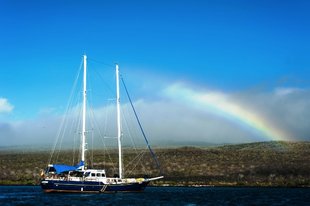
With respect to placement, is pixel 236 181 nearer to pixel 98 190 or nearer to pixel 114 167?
pixel 114 167

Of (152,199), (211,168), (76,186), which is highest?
(211,168)

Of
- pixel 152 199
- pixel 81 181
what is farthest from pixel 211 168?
pixel 152 199

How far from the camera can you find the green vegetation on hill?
13650 centimetres

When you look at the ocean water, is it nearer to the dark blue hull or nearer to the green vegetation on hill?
the dark blue hull

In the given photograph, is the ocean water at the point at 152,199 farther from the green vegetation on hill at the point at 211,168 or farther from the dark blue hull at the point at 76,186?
the green vegetation on hill at the point at 211,168

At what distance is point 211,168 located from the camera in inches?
5876

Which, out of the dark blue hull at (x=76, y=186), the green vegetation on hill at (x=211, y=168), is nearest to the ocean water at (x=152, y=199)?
the dark blue hull at (x=76, y=186)

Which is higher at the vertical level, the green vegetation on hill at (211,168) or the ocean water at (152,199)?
the green vegetation on hill at (211,168)

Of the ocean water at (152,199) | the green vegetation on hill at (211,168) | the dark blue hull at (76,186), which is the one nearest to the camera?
the ocean water at (152,199)

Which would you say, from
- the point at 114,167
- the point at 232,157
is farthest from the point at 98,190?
the point at 232,157

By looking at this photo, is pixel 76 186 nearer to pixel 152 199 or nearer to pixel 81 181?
pixel 81 181

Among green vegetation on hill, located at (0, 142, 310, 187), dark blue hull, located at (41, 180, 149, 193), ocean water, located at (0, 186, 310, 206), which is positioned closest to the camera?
ocean water, located at (0, 186, 310, 206)


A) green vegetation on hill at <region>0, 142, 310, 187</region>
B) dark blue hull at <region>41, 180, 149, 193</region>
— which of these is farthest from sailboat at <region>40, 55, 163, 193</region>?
green vegetation on hill at <region>0, 142, 310, 187</region>

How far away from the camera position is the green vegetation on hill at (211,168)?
136500 millimetres
